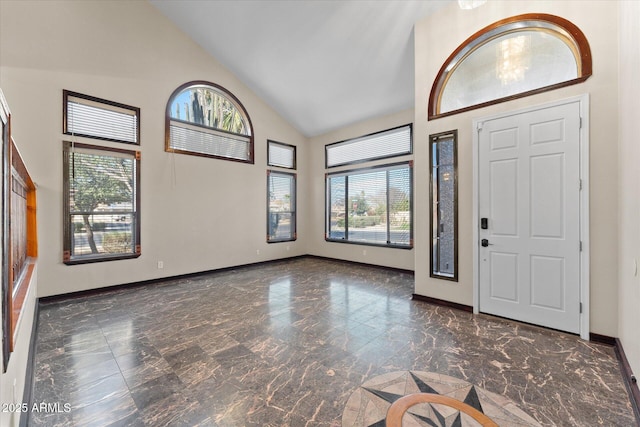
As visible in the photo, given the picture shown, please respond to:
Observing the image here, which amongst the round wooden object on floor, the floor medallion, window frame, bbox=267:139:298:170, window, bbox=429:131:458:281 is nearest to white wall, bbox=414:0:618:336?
window, bbox=429:131:458:281

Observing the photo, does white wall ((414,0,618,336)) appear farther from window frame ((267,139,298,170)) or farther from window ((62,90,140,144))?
window ((62,90,140,144))

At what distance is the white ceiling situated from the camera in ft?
13.7

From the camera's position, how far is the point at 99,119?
14.7 ft

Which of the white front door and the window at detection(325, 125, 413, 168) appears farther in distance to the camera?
the window at detection(325, 125, 413, 168)

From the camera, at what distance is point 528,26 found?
3180mm

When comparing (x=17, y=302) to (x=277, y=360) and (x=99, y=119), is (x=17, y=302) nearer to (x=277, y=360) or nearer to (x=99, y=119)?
(x=277, y=360)

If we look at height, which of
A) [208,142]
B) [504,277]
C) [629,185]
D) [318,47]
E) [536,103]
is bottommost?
[504,277]

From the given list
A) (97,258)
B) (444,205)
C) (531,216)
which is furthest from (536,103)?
(97,258)

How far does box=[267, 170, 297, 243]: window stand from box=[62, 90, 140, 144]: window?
2.94m

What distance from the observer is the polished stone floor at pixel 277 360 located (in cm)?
184

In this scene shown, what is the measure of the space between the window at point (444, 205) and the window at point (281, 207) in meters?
4.15

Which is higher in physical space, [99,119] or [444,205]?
[99,119]

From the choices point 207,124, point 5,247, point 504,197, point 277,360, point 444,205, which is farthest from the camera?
point 207,124

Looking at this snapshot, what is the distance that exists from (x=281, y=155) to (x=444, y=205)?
4.63 meters
